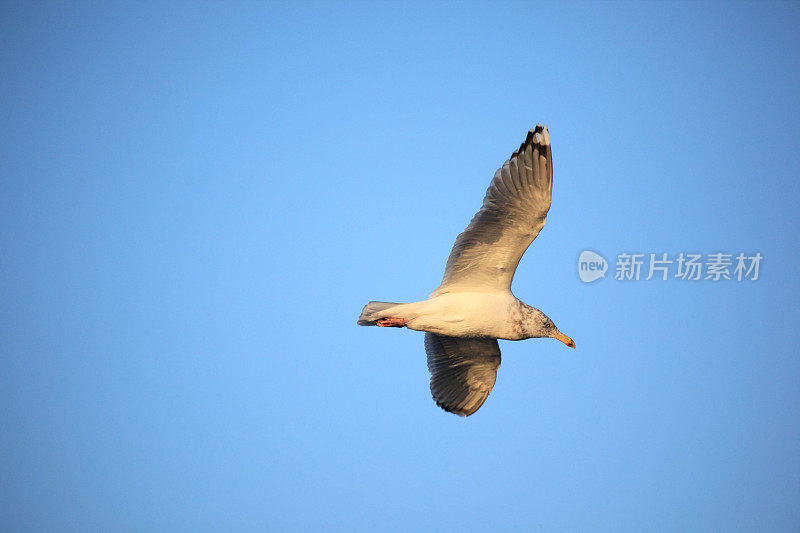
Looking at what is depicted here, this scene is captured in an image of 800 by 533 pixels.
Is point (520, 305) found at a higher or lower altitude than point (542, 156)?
lower

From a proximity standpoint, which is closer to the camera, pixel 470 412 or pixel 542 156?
pixel 542 156

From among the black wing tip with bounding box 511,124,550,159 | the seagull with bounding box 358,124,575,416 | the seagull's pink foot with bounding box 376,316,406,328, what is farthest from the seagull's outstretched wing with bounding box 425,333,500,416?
the black wing tip with bounding box 511,124,550,159

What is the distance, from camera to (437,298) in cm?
710

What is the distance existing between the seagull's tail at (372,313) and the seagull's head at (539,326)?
137 cm

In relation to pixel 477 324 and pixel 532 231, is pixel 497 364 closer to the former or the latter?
pixel 477 324

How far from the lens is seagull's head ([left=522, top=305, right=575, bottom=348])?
277 inches

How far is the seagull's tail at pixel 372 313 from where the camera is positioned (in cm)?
689

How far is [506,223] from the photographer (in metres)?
6.68

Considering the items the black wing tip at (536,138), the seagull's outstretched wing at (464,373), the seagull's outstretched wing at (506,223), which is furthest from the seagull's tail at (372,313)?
the black wing tip at (536,138)

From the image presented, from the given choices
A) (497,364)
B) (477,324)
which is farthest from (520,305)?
(497,364)

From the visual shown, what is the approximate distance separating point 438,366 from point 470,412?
65 centimetres

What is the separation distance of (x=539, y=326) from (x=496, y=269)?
73cm

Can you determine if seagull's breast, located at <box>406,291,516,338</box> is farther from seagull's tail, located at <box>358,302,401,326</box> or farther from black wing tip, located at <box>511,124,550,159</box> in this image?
black wing tip, located at <box>511,124,550,159</box>

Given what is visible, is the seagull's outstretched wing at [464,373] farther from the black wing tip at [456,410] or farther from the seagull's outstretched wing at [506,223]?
the seagull's outstretched wing at [506,223]
